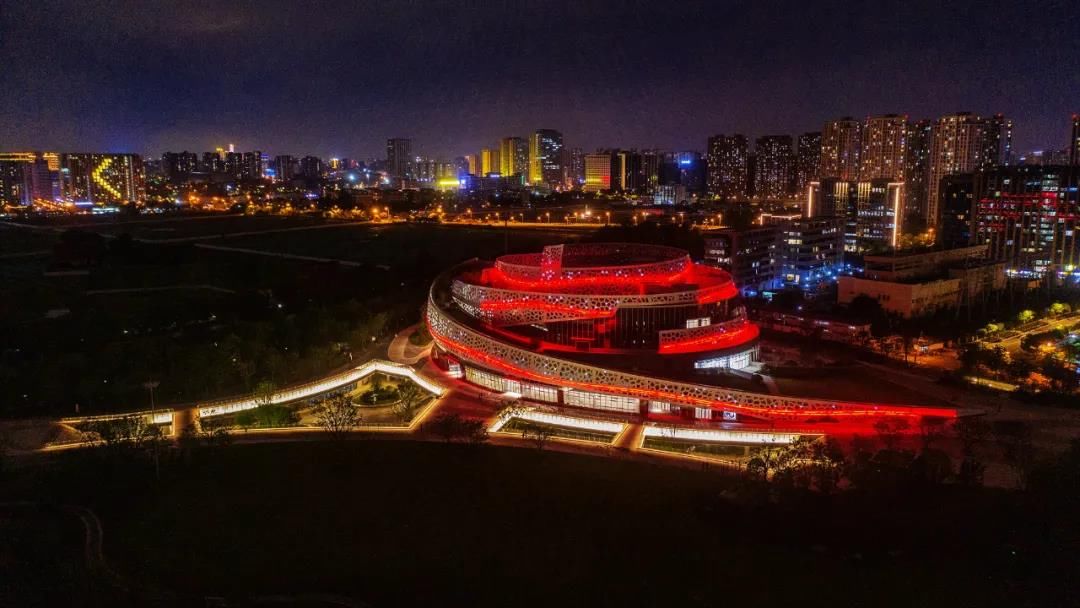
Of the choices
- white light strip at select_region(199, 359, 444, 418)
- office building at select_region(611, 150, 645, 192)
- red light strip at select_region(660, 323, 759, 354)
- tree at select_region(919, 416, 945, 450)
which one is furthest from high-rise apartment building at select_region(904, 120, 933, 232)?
white light strip at select_region(199, 359, 444, 418)

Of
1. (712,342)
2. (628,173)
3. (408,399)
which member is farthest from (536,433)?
(628,173)

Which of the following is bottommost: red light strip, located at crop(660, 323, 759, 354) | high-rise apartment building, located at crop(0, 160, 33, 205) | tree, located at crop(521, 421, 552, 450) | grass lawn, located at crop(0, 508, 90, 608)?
grass lawn, located at crop(0, 508, 90, 608)

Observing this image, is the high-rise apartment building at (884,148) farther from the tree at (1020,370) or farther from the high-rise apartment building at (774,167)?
the tree at (1020,370)

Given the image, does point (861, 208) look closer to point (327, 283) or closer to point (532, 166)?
point (327, 283)

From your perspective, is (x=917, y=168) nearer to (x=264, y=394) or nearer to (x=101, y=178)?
(x=264, y=394)

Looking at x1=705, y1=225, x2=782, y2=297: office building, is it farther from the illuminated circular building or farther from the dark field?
the dark field

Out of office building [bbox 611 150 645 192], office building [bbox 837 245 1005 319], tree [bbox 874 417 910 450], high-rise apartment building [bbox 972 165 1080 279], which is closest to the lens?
tree [bbox 874 417 910 450]
